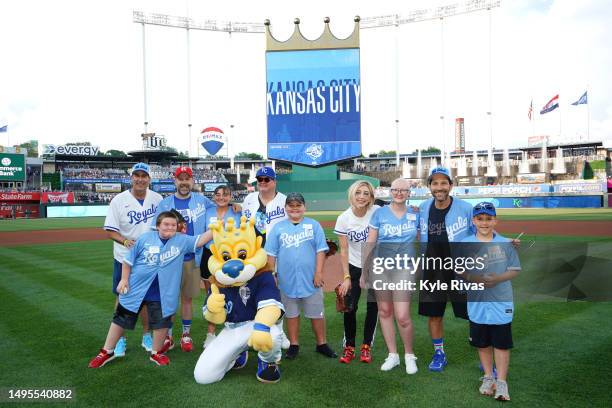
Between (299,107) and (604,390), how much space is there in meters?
28.8

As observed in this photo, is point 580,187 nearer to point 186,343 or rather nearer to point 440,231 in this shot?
point 440,231

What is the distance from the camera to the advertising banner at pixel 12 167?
49656 mm

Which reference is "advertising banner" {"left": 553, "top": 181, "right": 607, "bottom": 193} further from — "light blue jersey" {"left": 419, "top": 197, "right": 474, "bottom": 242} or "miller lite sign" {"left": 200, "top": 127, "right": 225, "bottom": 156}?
"light blue jersey" {"left": 419, "top": 197, "right": 474, "bottom": 242}

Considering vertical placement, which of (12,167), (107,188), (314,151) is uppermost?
(12,167)

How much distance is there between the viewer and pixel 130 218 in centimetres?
516

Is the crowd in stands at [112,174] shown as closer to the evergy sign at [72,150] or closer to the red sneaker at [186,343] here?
the evergy sign at [72,150]

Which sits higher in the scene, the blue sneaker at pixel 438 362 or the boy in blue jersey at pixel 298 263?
the boy in blue jersey at pixel 298 263

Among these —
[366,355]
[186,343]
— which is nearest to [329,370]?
[366,355]

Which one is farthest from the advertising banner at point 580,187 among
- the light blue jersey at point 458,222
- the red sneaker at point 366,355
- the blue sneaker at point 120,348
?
the blue sneaker at point 120,348

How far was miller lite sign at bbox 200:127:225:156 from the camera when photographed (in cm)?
5506

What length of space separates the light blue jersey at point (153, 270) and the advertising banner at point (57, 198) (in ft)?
166

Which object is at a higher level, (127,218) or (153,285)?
(127,218)

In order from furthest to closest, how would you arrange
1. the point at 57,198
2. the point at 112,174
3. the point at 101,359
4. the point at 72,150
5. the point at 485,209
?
the point at 72,150 → the point at 112,174 → the point at 57,198 → the point at 101,359 → the point at 485,209

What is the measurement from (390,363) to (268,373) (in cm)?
125
